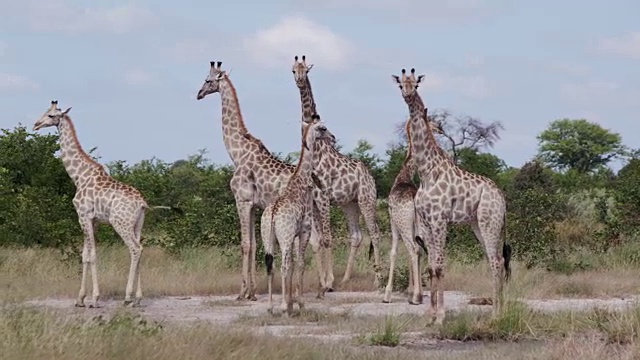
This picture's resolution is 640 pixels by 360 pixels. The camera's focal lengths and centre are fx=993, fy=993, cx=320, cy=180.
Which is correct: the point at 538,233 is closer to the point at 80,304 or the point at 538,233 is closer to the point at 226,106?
the point at 226,106

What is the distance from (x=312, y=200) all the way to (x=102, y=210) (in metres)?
2.74

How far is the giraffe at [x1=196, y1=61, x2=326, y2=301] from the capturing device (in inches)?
535

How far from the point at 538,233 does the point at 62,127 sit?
8078mm

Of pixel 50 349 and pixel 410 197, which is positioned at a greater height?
pixel 410 197

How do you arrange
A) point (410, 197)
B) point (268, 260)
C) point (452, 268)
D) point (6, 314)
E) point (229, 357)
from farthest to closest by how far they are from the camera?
point (452, 268) < point (410, 197) < point (268, 260) < point (6, 314) < point (229, 357)

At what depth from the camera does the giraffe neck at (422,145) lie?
457 inches

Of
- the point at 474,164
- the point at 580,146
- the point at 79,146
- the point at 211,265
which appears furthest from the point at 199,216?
the point at 580,146

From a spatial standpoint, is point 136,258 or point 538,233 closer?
point 136,258

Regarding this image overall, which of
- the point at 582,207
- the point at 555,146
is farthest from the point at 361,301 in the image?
the point at 555,146

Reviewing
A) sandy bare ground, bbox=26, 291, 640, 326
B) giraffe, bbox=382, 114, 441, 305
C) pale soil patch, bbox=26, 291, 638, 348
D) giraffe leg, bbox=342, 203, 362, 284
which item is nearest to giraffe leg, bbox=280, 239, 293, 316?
pale soil patch, bbox=26, 291, 638, 348

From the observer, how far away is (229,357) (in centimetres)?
773

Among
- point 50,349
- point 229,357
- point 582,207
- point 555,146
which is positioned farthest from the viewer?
point 555,146

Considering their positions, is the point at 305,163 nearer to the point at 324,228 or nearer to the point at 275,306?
the point at 275,306

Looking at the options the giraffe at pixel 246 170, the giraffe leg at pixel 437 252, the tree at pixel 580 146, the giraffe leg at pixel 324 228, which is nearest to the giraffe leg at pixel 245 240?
the giraffe at pixel 246 170
